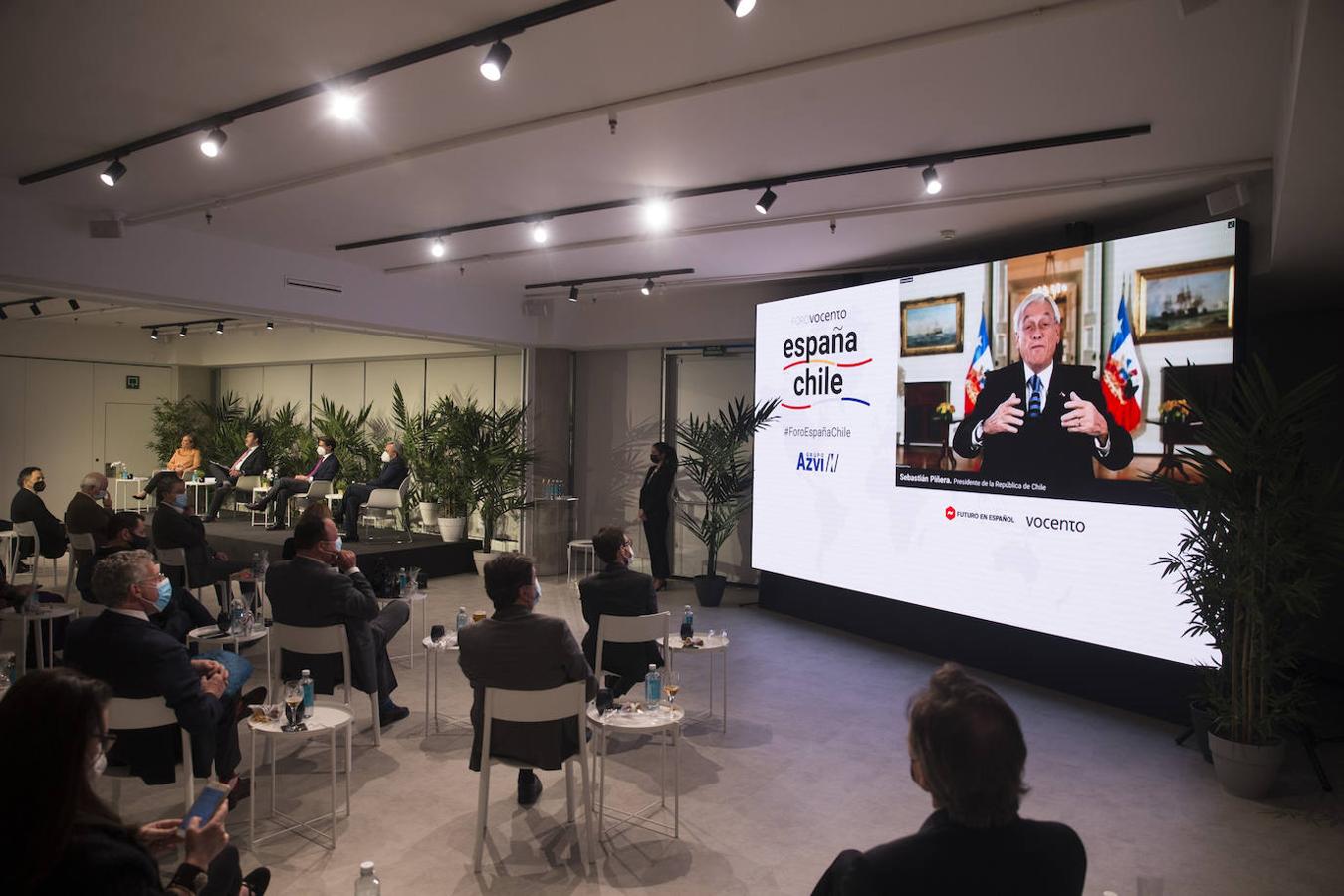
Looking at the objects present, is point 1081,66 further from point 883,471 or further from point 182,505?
point 182,505

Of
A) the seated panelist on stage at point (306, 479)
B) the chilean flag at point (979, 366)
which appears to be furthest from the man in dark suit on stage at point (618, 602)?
the seated panelist on stage at point (306, 479)

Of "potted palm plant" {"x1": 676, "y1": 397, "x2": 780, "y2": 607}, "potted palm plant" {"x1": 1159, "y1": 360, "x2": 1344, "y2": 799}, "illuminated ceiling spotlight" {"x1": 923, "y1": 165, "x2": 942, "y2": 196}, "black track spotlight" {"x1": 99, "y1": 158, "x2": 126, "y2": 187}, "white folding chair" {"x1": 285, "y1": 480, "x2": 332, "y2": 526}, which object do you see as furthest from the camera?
"white folding chair" {"x1": 285, "y1": 480, "x2": 332, "y2": 526}

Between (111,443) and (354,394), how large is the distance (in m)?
4.63

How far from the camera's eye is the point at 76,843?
158 cm

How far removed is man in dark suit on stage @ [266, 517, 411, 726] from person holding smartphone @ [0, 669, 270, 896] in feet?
9.33

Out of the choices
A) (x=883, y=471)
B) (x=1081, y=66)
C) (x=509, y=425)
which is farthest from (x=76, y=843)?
(x=509, y=425)

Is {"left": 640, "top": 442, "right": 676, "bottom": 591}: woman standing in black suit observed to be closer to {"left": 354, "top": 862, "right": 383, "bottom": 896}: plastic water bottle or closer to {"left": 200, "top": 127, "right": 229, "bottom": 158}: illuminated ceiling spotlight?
{"left": 200, "top": 127, "right": 229, "bottom": 158}: illuminated ceiling spotlight

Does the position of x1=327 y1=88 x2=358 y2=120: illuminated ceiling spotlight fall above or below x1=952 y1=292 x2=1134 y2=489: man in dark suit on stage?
above

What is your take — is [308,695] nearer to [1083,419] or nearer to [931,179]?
[931,179]

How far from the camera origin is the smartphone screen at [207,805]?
2.04m

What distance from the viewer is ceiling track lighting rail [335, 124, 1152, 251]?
4.41 meters

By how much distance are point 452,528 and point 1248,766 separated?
329 inches

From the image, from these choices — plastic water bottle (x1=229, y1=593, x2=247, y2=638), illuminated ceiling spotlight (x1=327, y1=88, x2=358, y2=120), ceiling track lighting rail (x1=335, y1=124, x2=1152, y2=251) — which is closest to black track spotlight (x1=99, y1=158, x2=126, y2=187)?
illuminated ceiling spotlight (x1=327, y1=88, x2=358, y2=120)

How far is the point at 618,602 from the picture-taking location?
471 cm
